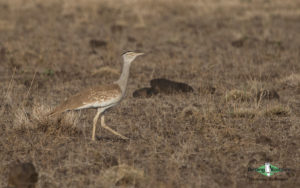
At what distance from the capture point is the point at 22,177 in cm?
485

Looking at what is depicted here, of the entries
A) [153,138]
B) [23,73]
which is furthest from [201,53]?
[153,138]

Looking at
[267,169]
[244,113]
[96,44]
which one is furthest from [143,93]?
[96,44]

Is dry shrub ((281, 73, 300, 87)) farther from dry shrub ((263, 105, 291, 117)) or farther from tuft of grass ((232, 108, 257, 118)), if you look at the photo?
tuft of grass ((232, 108, 257, 118))

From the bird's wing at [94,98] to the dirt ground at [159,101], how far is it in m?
0.47

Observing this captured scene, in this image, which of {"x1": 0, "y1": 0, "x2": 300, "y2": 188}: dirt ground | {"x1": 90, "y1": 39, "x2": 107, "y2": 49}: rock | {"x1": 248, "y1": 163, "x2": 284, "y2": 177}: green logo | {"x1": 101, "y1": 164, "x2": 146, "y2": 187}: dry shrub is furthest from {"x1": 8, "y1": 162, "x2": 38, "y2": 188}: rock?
{"x1": 90, "y1": 39, "x2": 107, "y2": 49}: rock

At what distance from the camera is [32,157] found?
19.3ft

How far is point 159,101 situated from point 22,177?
4461mm

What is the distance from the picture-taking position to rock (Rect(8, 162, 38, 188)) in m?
4.86

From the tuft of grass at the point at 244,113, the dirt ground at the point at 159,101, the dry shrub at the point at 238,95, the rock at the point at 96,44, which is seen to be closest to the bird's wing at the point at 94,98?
the dirt ground at the point at 159,101

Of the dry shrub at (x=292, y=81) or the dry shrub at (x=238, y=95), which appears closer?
the dry shrub at (x=238, y=95)

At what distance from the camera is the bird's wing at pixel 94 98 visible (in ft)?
20.5

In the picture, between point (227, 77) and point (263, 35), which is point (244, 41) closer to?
point (263, 35)

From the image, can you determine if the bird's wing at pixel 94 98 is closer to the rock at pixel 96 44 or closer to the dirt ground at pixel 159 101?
the dirt ground at pixel 159 101

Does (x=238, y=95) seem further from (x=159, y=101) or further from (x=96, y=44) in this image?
(x=96, y=44)
